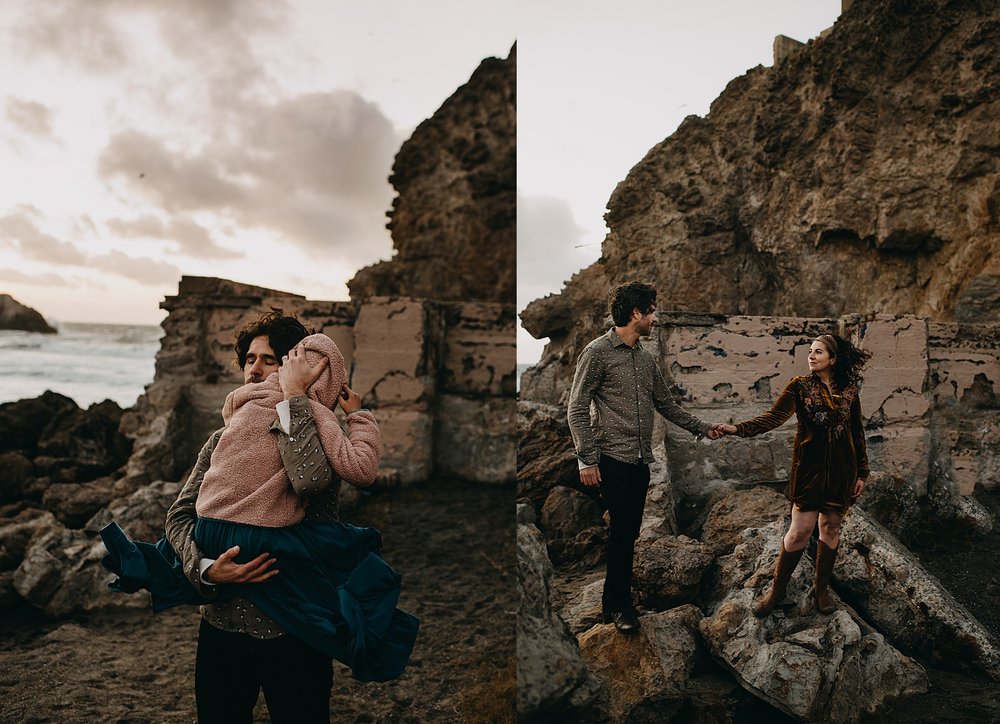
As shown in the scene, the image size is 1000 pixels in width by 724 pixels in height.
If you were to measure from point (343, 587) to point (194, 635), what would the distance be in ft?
6.44

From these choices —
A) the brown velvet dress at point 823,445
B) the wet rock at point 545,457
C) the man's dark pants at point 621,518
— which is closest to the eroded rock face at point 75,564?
the wet rock at point 545,457

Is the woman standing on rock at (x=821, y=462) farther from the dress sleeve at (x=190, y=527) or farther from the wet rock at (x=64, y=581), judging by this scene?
the wet rock at (x=64, y=581)

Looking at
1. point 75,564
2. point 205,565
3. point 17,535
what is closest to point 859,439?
point 205,565

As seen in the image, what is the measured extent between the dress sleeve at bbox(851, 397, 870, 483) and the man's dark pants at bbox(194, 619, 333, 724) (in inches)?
65.5

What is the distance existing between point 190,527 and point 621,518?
1266 mm

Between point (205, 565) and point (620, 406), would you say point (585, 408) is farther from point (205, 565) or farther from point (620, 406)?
point (205, 565)

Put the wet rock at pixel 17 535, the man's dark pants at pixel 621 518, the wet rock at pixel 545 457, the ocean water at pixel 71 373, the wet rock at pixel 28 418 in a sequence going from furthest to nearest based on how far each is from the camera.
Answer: the ocean water at pixel 71 373
the wet rock at pixel 28 418
the wet rock at pixel 17 535
the wet rock at pixel 545 457
the man's dark pants at pixel 621 518

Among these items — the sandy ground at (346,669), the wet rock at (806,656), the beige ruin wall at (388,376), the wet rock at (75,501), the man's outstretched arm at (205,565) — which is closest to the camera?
the man's outstretched arm at (205,565)

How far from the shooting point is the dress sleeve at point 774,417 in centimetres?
196

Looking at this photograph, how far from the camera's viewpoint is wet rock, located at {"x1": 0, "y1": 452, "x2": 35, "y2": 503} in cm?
390

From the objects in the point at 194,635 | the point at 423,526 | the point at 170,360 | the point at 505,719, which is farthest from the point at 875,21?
the point at 170,360

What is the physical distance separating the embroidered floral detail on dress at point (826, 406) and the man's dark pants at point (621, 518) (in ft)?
1.74

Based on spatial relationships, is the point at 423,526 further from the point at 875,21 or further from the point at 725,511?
the point at 875,21

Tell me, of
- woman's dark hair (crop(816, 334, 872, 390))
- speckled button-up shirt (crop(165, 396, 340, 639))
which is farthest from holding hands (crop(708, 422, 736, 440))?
speckled button-up shirt (crop(165, 396, 340, 639))
